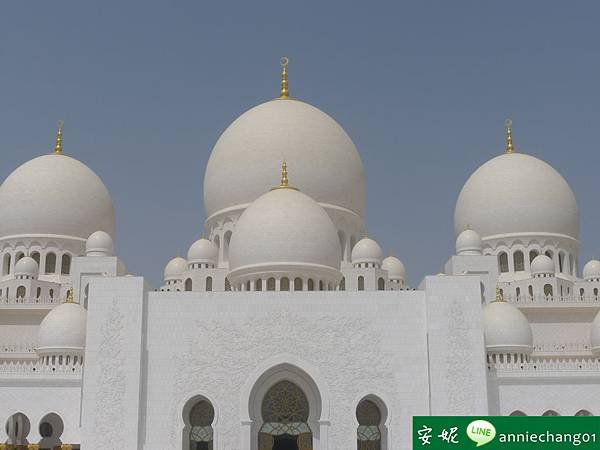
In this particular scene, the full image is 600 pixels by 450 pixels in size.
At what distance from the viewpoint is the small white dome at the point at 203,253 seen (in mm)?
22609

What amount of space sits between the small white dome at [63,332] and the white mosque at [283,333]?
0.04m

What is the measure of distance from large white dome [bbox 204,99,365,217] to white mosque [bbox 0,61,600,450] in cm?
4

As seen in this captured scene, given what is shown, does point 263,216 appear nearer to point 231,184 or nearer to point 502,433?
point 231,184

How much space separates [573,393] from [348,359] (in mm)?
5328

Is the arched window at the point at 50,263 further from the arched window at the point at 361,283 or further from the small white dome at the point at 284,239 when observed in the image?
the arched window at the point at 361,283

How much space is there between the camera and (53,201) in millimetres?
25734

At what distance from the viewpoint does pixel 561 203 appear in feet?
85.7

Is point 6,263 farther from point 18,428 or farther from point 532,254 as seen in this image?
point 532,254

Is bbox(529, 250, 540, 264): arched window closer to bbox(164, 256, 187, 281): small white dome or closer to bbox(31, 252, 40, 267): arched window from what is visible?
bbox(164, 256, 187, 281): small white dome

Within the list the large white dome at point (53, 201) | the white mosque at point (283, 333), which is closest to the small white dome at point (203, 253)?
the white mosque at point (283, 333)

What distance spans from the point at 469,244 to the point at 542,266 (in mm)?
2384

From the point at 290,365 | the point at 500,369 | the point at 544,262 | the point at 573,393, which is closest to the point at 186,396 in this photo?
the point at 290,365

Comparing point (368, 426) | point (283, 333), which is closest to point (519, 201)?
point (368, 426)

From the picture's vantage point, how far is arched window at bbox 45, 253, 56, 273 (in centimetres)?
2527
